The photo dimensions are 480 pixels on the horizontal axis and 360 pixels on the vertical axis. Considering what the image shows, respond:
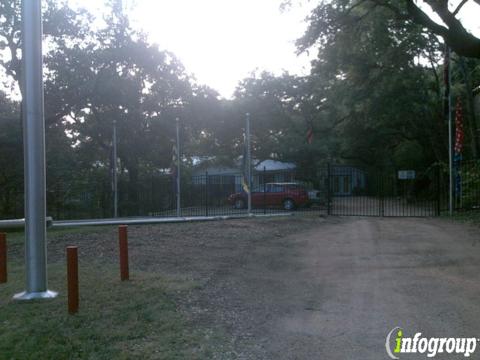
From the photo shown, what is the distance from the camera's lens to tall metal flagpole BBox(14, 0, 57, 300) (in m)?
7.28

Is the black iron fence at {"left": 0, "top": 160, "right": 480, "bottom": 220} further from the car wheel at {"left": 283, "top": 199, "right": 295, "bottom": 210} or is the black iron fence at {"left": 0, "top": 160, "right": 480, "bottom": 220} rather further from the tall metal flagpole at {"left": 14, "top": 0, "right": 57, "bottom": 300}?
the tall metal flagpole at {"left": 14, "top": 0, "right": 57, "bottom": 300}

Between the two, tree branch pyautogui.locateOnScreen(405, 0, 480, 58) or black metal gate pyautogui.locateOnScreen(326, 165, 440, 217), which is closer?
tree branch pyautogui.locateOnScreen(405, 0, 480, 58)

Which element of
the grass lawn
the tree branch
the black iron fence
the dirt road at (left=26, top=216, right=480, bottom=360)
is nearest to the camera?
the grass lawn

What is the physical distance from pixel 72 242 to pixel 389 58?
17.2 m

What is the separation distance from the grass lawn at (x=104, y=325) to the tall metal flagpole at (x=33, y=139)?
0.76 metres

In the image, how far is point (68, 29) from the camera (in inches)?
1001

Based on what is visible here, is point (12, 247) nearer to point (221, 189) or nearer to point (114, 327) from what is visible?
point (114, 327)

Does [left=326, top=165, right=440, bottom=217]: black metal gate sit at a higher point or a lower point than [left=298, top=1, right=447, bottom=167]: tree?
lower

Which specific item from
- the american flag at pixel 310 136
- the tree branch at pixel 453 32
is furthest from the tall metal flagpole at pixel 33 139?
the american flag at pixel 310 136

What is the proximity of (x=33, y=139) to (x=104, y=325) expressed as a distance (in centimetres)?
314

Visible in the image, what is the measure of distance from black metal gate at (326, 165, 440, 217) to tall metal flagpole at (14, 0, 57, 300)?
13520 millimetres

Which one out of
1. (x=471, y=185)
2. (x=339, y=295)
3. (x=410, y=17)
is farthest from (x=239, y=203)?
(x=339, y=295)

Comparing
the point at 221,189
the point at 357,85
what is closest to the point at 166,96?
the point at 221,189

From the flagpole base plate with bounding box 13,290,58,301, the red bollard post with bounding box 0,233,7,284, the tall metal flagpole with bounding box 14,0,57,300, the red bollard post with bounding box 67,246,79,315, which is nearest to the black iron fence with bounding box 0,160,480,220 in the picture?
the red bollard post with bounding box 0,233,7,284
